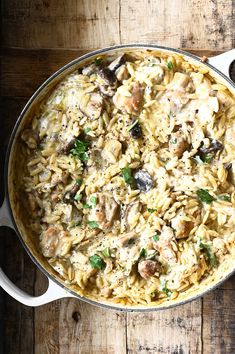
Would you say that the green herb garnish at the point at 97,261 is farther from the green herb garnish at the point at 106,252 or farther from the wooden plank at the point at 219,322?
the wooden plank at the point at 219,322

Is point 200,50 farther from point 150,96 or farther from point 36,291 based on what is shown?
point 36,291

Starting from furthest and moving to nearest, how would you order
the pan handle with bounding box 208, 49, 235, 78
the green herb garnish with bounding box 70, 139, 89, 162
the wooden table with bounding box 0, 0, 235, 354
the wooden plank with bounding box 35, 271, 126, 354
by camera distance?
the wooden plank with bounding box 35, 271, 126, 354
the wooden table with bounding box 0, 0, 235, 354
the green herb garnish with bounding box 70, 139, 89, 162
the pan handle with bounding box 208, 49, 235, 78

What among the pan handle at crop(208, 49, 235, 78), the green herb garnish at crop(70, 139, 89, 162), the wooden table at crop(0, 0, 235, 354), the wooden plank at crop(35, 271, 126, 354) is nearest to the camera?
the pan handle at crop(208, 49, 235, 78)

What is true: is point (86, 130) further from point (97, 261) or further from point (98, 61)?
point (97, 261)

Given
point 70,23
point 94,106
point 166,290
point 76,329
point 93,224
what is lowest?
point 76,329

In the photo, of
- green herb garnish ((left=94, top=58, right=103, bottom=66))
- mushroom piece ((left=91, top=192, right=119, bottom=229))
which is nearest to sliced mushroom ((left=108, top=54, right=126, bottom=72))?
green herb garnish ((left=94, top=58, right=103, bottom=66))

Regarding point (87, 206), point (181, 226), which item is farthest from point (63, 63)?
point (181, 226)

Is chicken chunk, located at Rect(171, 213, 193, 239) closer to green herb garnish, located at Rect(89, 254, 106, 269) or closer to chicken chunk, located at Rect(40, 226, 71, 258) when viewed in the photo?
green herb garnish, located at Rect(89, 254, 106, 269)
